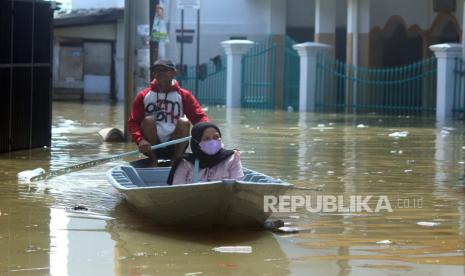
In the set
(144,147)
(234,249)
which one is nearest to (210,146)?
(234,249)

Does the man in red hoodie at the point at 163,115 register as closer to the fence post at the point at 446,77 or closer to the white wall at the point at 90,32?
the fence post at the point at 446,77

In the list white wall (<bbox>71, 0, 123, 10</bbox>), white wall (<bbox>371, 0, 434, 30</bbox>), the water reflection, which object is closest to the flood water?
the water reflection

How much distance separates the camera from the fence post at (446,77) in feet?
75.8

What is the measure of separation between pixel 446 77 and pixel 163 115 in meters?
14.1

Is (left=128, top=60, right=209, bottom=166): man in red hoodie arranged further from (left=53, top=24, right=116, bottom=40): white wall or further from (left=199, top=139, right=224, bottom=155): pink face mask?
(left=53, top=24, right=116, bottom=40): white wall

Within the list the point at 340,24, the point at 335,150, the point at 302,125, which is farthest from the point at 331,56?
the point at 335,150

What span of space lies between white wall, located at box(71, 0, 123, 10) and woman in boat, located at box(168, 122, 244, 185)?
2625cm

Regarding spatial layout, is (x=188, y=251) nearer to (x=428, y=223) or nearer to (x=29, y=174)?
(x=428, y=223)

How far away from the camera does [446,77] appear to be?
2322 cm

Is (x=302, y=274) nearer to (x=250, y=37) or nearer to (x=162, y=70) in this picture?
(x=162, y=70)

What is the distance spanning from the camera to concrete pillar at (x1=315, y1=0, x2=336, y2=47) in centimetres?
2939

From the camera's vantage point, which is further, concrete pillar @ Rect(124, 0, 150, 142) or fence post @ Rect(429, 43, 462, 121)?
fence post @ Rect(429, 43, 462, 121)

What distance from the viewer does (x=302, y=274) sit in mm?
6887

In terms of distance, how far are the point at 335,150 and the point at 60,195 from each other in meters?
6.21
